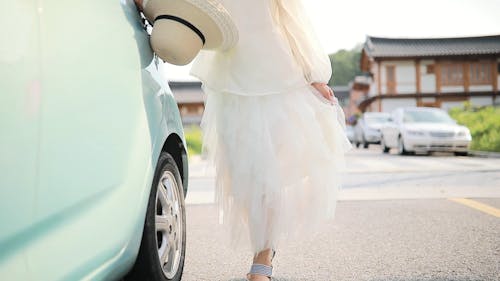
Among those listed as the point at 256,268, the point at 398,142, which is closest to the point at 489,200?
the point at 256,268

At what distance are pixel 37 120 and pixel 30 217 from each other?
0.68 feet

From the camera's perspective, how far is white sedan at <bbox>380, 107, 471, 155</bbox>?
44.9 ft

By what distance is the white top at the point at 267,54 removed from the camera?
7.71 feet

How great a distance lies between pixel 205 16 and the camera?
202 centimetres

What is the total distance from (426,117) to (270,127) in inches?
528

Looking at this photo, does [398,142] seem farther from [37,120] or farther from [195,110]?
[195,110]

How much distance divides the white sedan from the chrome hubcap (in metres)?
12.3

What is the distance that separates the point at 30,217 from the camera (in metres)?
1.19

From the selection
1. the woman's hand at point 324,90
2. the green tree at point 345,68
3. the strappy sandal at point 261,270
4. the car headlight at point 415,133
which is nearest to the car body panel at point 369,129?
the car headlight at point 415,133

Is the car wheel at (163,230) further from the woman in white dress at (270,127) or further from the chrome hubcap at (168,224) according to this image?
the woman in white dress at (270,127)

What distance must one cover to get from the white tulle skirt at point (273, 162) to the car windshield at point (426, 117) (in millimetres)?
12933

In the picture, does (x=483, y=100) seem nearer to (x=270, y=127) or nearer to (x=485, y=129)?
(x=485, y=129)

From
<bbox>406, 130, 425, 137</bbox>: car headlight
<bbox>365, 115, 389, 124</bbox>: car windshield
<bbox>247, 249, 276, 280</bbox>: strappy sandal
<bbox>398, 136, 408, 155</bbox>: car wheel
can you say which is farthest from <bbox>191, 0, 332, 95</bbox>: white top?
<bbox>365, 115, 389, 124</bbox>: car windshield

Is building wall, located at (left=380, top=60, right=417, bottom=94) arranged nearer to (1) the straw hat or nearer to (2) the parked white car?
(2) the parked white car
